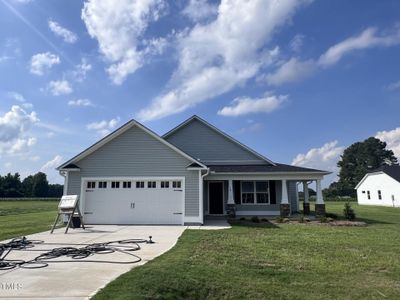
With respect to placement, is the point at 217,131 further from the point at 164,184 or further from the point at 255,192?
the point at 164,184

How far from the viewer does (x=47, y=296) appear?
487 cm

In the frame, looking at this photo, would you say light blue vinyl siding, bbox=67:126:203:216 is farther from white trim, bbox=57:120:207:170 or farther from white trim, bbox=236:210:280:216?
white trim, bbox=236:210:280:216

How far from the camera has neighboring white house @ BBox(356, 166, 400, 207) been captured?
123 ft

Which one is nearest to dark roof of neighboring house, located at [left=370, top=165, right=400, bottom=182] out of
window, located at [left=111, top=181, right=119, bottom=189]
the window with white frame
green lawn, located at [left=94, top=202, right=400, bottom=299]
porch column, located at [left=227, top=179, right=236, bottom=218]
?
the window with white frame

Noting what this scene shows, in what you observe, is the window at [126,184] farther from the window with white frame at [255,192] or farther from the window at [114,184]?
the window with white frame at [255,192]

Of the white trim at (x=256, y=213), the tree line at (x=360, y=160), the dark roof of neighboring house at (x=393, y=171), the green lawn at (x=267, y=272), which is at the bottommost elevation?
the green lawn at (x=267, y=272)

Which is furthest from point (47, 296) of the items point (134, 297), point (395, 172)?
point (395, 172)

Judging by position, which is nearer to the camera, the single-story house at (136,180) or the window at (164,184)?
the single-story house at (136,180)

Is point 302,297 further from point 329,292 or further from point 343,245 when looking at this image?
point 343,245

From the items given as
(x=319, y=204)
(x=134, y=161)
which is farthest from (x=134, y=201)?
(x=319, y=204)

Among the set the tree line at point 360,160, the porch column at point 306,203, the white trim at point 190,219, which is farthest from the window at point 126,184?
the tree line at point 360,160

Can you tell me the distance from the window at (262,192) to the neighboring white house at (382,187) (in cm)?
2430

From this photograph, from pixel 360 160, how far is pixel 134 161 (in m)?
77.3

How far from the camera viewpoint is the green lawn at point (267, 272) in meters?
5.24
